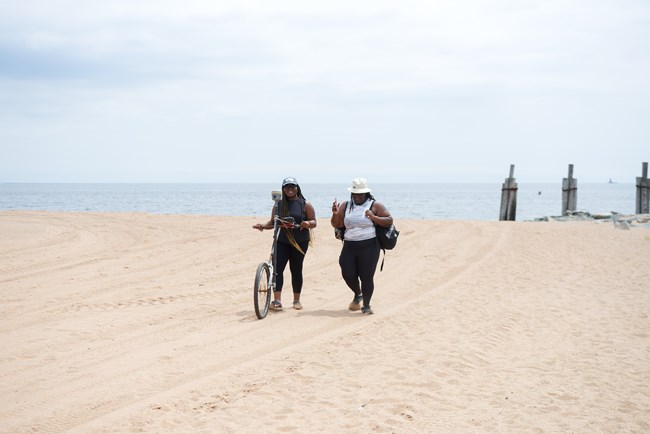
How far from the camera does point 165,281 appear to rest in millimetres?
12523

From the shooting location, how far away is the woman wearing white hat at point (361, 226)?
941cm

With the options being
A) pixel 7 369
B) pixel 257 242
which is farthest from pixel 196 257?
pixel 7 369

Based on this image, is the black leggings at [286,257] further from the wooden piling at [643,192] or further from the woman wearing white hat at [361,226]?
the wooden piling at [643,192]

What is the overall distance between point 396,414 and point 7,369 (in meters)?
3.96

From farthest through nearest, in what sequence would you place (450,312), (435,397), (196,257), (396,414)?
(196,257), (450,312), (435,397), (396,414)

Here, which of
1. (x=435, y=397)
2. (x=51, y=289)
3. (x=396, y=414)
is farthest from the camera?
(x=51, y=289)

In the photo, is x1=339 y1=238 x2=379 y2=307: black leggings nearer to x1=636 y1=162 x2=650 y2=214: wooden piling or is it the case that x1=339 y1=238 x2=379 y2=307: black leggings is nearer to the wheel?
the wheel

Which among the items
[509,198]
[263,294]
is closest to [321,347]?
[263,294]

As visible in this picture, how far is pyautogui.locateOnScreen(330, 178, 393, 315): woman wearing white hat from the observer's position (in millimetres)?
9414

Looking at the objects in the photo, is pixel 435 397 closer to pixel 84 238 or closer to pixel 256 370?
pixel 256 370

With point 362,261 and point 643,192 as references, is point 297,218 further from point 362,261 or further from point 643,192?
point 643,192

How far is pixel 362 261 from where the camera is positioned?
951 cm

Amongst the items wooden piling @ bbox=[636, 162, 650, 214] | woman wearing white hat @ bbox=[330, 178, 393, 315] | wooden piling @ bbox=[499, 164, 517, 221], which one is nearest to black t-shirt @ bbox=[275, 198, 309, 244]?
woman wearing white hat @ bbox=[330, 178, 393, 315]

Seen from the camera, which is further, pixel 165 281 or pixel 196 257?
pixel 196 257
